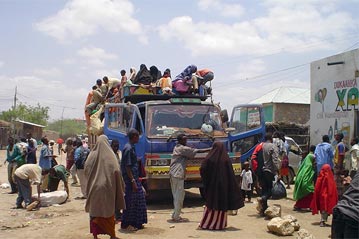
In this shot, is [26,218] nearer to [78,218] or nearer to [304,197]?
[78,218]

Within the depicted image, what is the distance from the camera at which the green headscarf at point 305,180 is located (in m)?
9.09

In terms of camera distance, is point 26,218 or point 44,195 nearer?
point 26,218

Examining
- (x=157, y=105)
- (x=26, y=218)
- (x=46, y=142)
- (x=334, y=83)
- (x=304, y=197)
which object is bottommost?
(x=26, y=218)

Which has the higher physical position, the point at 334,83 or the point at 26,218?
the point at 334,83

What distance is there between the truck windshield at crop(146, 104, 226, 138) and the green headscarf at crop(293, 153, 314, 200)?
1913 millimetres

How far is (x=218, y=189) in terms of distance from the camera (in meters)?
7.27

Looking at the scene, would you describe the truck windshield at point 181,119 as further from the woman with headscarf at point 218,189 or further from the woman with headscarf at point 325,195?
the woman with headscarf at point 325,195

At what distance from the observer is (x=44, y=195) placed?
1030 centimetres

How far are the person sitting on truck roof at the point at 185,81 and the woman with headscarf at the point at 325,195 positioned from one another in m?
4.26

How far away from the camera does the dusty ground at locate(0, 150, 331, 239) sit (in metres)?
7.13

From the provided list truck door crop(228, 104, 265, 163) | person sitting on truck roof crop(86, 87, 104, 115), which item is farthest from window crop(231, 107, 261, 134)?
person sitting on truck roof crop(86, 87, 104, 115)

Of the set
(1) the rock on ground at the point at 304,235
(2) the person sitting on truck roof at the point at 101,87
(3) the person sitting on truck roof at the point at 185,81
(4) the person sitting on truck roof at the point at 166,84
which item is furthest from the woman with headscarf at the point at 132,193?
(2) the person sitting on truck roof at the point at 101,87

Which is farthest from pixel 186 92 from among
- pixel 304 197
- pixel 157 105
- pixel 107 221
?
pixel 107 221

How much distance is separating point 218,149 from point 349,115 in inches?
314
